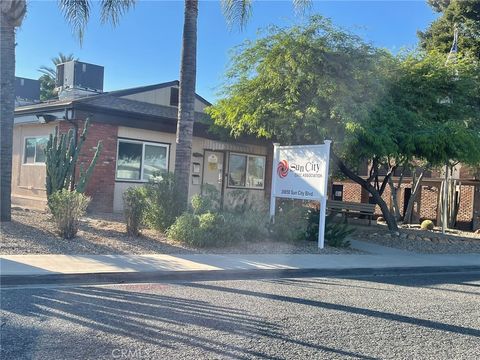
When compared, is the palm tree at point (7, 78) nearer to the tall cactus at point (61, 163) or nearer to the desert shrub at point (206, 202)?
the tall cactus at point (61, 163)

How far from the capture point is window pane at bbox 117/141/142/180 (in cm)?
1717

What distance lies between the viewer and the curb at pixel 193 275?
799cm

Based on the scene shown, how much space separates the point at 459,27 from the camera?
26.7 metres

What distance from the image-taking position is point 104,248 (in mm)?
10797

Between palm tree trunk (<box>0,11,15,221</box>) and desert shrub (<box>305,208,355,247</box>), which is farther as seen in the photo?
desert shrub (<box>305,208,355,247</box>)

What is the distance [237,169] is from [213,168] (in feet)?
3.89

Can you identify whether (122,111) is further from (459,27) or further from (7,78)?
(459,27)

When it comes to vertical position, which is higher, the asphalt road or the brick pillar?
the brick pillar

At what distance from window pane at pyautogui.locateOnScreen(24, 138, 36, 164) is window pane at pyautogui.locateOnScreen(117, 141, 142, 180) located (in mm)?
3499

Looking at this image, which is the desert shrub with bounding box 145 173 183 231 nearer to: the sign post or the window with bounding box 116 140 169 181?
the sign post

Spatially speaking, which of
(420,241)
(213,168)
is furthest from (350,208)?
(213,168)

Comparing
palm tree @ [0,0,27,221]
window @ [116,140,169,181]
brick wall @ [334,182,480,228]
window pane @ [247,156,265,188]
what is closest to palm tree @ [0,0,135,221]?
palm tree @ [0,0,27,221]

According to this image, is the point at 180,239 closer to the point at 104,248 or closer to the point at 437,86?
the point at 104,248

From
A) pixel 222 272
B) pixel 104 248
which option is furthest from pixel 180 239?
pixel 222 272
